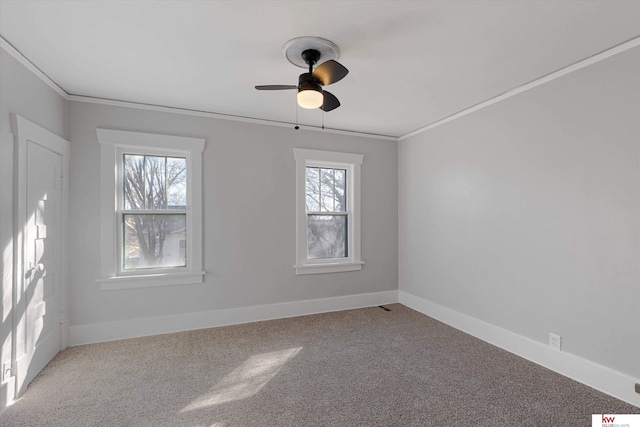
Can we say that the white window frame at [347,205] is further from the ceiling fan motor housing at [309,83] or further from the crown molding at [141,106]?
the ceiling fan motor housing at [309,83]

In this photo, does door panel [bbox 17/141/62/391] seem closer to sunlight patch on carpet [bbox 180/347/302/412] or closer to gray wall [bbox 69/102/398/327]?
gray wall [bbox 69/102/398/327]

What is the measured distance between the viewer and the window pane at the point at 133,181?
3.45 m

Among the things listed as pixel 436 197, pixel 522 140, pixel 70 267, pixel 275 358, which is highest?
pixel 522 140

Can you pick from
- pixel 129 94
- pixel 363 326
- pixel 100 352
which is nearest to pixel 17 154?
pixel 129 94

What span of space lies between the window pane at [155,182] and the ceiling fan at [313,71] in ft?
6.56

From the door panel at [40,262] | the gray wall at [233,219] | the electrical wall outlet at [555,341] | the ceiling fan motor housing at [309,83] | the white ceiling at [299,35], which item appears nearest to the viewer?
the white ceiling at [299,35]

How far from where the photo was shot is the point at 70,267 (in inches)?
126

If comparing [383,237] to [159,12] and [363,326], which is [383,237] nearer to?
[363,326]

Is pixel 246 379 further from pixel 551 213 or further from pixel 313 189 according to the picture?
pixel 551 213

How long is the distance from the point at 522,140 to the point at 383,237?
2226mm

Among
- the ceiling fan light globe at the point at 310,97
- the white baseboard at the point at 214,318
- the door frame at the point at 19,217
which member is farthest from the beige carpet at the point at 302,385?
the ceiling fan light globe at the point at 310,97

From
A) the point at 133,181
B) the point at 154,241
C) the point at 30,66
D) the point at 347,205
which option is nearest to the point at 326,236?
the point at 347,205

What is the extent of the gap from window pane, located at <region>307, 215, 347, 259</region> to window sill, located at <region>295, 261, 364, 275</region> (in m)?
0.16

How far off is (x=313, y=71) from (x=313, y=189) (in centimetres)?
225
